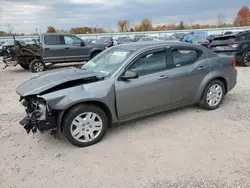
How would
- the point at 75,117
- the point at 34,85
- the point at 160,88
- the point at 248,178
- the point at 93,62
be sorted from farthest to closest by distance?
the point at 93,62, the point at 160,88, the point at 34,85, the point at 75,117, the point at 248,178

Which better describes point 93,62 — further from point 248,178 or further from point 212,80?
point 248,178

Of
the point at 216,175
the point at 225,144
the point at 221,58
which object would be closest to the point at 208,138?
the point at 225,144

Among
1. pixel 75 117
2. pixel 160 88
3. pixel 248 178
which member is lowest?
pixel 248 178

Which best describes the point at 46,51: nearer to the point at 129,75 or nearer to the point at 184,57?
the point at 184,57

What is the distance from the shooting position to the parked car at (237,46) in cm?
978

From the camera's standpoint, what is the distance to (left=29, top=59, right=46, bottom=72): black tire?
10.9 m

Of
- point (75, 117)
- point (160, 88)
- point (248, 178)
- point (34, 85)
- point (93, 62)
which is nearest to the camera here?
point (248, 178)

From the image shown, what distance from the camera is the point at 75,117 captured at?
3281 mm

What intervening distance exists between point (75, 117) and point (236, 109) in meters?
3.55

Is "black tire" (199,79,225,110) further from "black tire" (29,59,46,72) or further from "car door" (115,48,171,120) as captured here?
"black tire" (29,59,46,72)

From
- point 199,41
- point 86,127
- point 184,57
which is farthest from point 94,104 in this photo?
point 199,41

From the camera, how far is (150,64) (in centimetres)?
394

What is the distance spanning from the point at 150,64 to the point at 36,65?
342 inches

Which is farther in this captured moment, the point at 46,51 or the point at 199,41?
the point at 199,41
